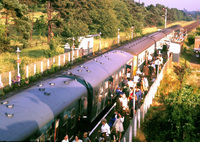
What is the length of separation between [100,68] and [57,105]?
21.6ft

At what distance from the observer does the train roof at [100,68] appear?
1369 cm

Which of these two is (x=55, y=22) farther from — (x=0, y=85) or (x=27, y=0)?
(x=0, y=85)

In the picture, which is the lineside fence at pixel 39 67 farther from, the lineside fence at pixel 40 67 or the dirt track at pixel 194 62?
the dirt track at pixel 194 62

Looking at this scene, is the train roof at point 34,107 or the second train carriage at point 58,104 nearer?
the train roof at point 34,107

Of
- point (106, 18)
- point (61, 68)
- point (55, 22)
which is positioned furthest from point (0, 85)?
point (106, 18)

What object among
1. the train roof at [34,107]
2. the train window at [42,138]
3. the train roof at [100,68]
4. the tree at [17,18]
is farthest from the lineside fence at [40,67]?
the train window at [42,138]

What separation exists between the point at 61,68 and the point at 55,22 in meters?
13.9

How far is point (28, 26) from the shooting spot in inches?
1211

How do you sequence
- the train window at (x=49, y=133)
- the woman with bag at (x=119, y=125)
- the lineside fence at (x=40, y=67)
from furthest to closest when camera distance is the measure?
the lineside fence at (x=40, y=67) < the woman with bag at (x=119, y=125) < the train window at (x=49, y=133)

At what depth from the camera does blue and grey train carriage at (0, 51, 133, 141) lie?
7771 mm

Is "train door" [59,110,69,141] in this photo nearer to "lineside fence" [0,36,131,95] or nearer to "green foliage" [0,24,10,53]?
"lineside fence" [0,36,131,95]

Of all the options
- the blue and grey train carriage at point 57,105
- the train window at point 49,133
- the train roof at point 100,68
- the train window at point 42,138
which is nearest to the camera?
the blue and grey train carriage at point 57,105

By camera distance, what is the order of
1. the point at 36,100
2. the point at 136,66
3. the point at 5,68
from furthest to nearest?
the point at 5,68 < the point at 136,66 < the point at 36,100

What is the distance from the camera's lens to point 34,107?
8883 millimetres
